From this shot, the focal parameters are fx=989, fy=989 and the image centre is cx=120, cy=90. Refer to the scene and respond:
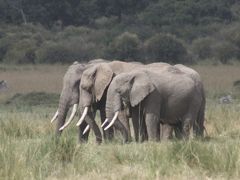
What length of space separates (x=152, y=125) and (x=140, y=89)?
0.52 meters

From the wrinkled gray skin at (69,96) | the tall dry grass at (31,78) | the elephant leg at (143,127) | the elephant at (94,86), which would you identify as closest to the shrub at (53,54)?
the tall dry grass at (31,78)

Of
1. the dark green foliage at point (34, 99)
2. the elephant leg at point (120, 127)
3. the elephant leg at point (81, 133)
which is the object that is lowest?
the dark green foliage at point (34, 99)

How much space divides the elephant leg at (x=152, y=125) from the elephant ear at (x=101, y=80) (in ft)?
3.24

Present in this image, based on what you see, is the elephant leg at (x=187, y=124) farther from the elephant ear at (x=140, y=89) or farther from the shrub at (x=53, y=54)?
the shrub at (x=53, y=54)

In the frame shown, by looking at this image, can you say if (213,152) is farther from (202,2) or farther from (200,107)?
(202,2)

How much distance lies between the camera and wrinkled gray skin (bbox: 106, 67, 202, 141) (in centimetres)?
1361

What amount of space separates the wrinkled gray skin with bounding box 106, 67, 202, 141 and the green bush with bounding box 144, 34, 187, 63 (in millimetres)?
25992

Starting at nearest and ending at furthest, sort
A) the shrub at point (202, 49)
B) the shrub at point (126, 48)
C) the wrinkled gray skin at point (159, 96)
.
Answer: the wrinkled gray skin at point (159, 96) < the shrub at point (126, 48) < the shrub at point (202, 49)

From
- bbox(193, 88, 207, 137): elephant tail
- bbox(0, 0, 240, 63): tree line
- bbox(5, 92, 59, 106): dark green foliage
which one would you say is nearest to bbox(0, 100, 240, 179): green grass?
bbox(193, 88, 207, 137): elephant tail

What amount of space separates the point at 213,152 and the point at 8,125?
212 inches

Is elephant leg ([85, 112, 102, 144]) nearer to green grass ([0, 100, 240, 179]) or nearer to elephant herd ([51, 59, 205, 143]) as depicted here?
elephant herd ([51, 59, 205, 143])

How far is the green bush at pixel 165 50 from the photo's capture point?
1588 inches

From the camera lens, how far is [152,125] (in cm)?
1355

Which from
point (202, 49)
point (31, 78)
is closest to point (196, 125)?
point (31, 78)
